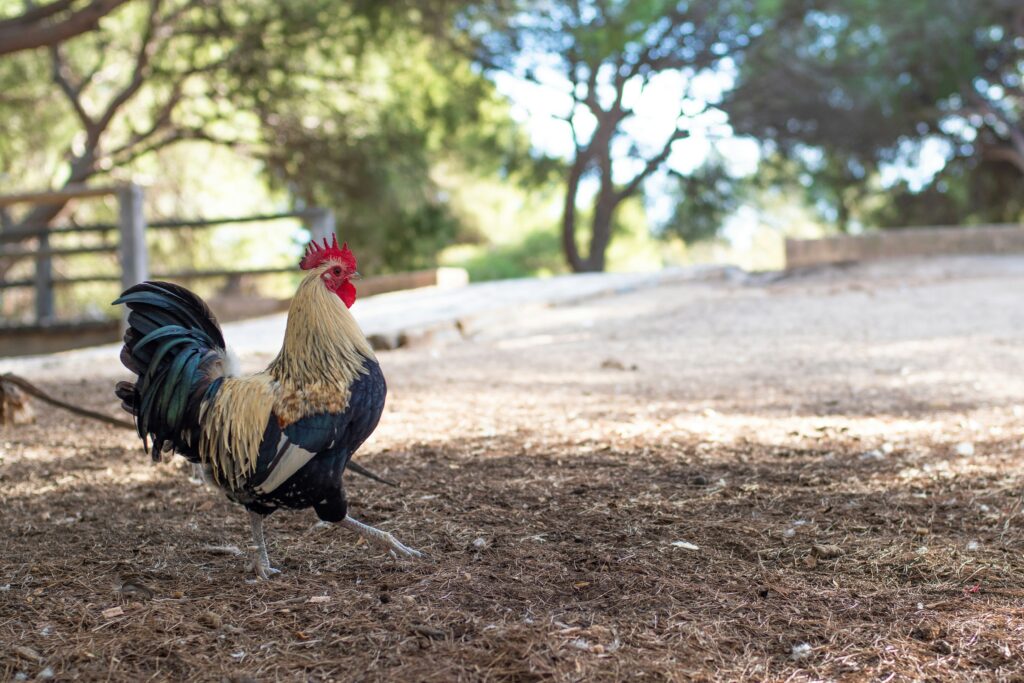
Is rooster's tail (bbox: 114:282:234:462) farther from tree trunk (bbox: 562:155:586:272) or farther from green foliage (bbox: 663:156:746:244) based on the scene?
green foliage (bbox: 663:156:746:244)

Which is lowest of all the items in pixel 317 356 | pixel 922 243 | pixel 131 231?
pixel 317 356

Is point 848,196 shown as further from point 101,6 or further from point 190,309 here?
point 190,309

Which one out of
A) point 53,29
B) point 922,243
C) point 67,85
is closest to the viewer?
point 53,29

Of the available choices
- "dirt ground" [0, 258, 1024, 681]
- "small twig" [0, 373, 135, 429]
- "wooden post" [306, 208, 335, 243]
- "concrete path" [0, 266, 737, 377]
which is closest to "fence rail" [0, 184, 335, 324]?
"wooden post" [306, 208, 335, 243]

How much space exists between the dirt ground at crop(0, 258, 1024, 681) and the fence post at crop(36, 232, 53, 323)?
6906 millimetres

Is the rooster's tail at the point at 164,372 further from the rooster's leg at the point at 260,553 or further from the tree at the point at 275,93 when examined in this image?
the tree at the point at 275,93

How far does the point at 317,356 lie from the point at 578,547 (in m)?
1.08

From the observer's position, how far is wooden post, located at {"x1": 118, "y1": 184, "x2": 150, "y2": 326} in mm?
9992

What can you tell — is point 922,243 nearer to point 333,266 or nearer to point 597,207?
point 597,207

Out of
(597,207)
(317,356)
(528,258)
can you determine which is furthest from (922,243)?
(317,356)

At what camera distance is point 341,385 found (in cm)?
283

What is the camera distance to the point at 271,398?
9.39ft

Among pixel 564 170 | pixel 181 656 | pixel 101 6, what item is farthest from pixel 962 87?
pixel 181 656

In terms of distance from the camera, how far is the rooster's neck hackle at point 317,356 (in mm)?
2816
